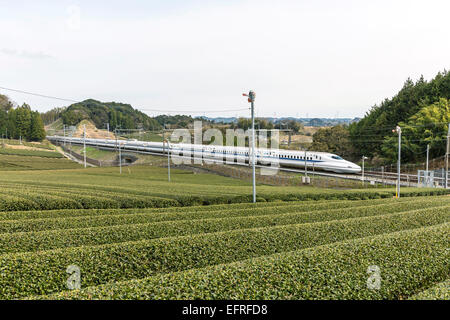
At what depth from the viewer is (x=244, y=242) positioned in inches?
360

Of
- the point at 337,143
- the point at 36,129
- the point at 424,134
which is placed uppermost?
the point at 36,129

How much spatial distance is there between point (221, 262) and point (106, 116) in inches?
6294

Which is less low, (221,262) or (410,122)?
(410,122)

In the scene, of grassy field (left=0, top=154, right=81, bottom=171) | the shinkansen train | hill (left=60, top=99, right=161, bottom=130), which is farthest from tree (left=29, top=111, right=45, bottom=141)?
grassy field (left=0, top=154, right=81, bottom=171)

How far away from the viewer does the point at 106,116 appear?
156375 millimetres

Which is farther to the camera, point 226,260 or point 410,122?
point 410,122

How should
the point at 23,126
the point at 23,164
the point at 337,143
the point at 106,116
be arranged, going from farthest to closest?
the point at 106,116
the point at 23,126
the point at 337,143
the point at 23,164

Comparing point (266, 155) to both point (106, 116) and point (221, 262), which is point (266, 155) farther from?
point (106, 116)

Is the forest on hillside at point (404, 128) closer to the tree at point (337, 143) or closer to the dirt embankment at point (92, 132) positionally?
the tree at point (337, 143)

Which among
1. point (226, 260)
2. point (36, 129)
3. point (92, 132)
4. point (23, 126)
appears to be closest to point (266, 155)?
point (226, 260)

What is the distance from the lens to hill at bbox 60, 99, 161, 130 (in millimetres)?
143000

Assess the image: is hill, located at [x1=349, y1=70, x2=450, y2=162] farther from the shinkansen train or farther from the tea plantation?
the tea plantation

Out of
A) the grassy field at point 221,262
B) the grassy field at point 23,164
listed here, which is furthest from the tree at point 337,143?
the grassy field at point 221,262
